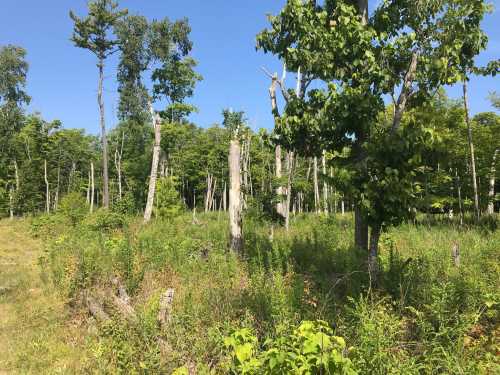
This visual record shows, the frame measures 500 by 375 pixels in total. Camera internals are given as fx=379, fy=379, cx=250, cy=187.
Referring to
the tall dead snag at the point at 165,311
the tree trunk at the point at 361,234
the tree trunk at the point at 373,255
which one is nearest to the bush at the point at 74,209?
the tall dead snag at the point at 165,311

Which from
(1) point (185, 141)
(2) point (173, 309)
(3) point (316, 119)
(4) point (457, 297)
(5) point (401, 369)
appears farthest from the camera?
(1) point (185, 141)

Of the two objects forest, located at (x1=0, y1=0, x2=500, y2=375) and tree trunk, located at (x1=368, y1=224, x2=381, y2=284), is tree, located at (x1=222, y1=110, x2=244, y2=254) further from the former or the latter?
tree trunk, located at (x1=368, y1=224, x2=381, y2=284)

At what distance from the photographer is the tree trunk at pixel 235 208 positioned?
28.7 ft

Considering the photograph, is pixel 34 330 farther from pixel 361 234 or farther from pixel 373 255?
pixel 361 234

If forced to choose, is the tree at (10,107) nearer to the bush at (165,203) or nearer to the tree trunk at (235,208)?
the bush at (165,203)

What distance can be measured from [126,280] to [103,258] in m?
1.32

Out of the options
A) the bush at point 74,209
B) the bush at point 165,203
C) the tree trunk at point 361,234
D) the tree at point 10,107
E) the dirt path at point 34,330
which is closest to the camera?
the dirt path at point 34,330

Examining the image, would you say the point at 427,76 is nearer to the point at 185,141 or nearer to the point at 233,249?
the point at 233,249

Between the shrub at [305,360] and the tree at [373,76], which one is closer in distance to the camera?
the shrub at [305,360]

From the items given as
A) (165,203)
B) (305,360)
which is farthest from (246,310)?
(165,203)

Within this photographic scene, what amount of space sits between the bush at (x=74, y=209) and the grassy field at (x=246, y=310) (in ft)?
32.3

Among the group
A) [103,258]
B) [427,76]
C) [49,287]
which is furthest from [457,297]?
[49,287]

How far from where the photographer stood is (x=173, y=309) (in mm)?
5906

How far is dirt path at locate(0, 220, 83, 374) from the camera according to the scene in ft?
16.6
